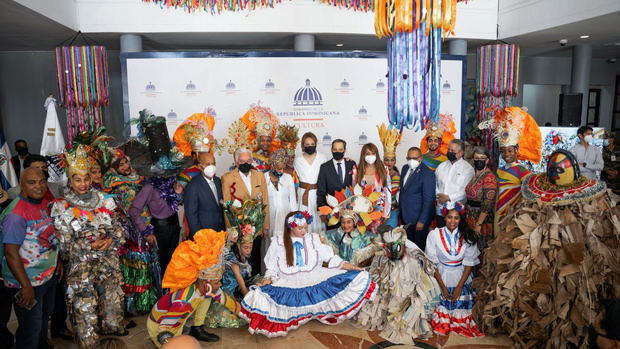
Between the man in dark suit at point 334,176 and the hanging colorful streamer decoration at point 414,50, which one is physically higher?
the hanging colorful streamer decoration at point 414,50

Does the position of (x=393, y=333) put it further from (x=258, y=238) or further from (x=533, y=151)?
(x=533, y=151)

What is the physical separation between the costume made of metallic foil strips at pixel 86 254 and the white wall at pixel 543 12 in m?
7.47

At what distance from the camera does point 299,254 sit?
3.58m

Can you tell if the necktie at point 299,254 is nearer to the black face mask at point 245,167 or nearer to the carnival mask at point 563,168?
the black face mask at point 245,167

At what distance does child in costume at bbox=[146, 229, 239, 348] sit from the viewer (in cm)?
296

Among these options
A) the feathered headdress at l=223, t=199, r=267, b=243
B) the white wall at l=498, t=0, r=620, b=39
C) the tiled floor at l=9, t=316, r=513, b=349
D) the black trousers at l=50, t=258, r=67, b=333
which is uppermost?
the white wall at l=498, t=0, r=620, b=39

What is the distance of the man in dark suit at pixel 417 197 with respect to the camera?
429 cm

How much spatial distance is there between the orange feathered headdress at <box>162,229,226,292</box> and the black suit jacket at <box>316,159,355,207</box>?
1.56 metres

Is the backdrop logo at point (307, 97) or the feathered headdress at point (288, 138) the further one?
the backdrop logo at point (307, 97)

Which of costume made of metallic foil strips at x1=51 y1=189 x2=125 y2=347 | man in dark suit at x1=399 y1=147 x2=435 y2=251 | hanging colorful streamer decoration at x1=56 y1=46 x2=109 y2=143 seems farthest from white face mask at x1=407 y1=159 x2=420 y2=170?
hanging colorful streamer decoration at x1=56 y1=46 x2=109 y2=143

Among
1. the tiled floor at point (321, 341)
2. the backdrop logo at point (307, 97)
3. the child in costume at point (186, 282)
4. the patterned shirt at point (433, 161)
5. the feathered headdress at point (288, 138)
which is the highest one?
the backdrop logo at point (307, 97)

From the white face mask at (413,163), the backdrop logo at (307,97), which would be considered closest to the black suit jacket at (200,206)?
the white face mask at (413,163)

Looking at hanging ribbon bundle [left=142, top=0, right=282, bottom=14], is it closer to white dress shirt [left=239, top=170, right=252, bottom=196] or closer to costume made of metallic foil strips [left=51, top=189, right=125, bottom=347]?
white dress shirt [left=239, top=170, right=252, bottom=196]

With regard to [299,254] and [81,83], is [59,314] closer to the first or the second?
[299,254]
